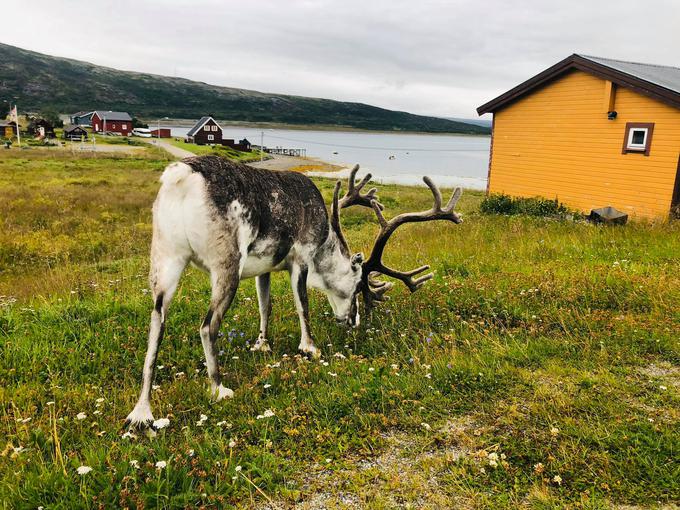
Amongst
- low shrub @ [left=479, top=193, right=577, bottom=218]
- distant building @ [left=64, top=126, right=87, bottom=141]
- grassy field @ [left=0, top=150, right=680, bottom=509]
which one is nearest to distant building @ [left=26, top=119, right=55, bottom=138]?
distant building @ [left=64, top=126, right=87, bottom=141]

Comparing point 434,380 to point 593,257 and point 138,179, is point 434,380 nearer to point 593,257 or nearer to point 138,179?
point 593,257

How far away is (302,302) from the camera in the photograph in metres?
6.37

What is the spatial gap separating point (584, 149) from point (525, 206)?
129 inches

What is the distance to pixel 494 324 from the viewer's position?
6824mm

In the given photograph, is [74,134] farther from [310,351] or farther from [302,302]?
[310,351]

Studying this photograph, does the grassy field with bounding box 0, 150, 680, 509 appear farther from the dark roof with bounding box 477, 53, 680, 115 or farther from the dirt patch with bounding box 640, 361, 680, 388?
the dark roof with bounding box 477, 53, 680, 115

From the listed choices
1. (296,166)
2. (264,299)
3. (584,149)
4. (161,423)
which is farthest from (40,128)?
(161,423)

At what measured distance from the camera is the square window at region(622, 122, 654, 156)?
17.2m

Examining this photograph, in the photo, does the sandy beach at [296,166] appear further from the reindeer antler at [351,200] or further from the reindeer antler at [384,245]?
the reindeer antler at [384,245]

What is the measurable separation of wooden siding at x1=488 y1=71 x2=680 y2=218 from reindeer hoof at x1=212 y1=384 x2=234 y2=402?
1685 cm

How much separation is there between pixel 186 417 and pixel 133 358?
1712 millimetres

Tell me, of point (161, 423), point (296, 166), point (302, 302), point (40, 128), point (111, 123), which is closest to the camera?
point (161, 423)

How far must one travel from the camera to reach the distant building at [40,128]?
84250 mm

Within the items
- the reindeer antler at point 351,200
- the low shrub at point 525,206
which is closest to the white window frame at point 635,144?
the low shrub at point 525,206
